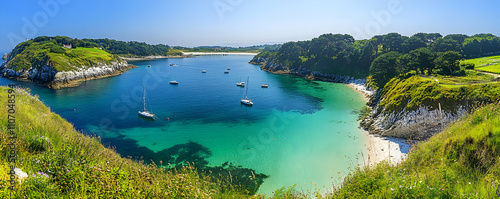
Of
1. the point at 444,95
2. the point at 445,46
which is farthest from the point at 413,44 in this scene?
the point at 444,95

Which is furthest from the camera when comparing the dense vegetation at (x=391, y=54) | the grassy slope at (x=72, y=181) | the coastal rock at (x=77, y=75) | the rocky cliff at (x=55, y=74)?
the rocky cliff at (x=55, y=74)

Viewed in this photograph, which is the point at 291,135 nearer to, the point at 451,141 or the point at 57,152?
the point at 451,141

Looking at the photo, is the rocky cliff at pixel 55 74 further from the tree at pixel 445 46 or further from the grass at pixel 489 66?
the tree at pixel 445 46

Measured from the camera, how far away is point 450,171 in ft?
26.0

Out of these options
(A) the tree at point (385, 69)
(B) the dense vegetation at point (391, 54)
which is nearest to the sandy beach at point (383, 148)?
(B) the dense vegetation at point (391, 54)

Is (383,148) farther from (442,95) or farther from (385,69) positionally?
(385,69)

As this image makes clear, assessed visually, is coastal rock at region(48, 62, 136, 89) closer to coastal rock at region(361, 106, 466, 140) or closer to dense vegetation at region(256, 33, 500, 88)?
coastal rock at region(361, 106, 466, 140)

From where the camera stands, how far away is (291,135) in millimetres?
33531

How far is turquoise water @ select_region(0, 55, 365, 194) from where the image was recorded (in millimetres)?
25359

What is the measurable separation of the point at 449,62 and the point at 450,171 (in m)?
52.3

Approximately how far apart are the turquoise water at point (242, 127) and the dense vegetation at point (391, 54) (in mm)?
13182

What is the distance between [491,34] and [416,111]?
10386cm

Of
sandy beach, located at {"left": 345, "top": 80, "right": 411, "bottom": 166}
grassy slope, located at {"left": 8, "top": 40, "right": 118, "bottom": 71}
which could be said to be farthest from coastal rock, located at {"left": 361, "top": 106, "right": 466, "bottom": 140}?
grassy slope, located at {"left": 8, "top": 40, "right": 118, "bottom": 71}

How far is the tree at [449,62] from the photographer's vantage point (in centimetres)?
4597
